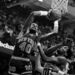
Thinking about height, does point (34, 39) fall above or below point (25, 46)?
above

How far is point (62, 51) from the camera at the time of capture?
8695 mm

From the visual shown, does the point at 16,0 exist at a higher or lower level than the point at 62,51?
higher

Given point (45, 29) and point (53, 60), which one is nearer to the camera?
point (53, 60)

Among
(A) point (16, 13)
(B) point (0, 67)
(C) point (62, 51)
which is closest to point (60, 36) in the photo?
(A) point (16, 13)

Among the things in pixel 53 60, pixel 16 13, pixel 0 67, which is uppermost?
pixel 16 13

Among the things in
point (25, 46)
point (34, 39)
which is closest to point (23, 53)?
point (25, 46)

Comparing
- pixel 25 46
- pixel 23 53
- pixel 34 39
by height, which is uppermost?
pixel 34 39

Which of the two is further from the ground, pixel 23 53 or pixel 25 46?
pixel 25 46

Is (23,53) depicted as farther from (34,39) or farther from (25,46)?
(34,39)

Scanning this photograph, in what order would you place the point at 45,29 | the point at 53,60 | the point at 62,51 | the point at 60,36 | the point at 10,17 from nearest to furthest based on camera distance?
the point at 53,60
the point at 62,51
the point at 10,17
the point at 45,29
the point at 60,36

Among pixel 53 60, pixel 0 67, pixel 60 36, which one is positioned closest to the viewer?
pixel 53 60

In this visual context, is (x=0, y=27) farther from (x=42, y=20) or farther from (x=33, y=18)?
(x=33, y=18)

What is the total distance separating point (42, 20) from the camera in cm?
1218

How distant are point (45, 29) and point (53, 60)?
7.52 metres
